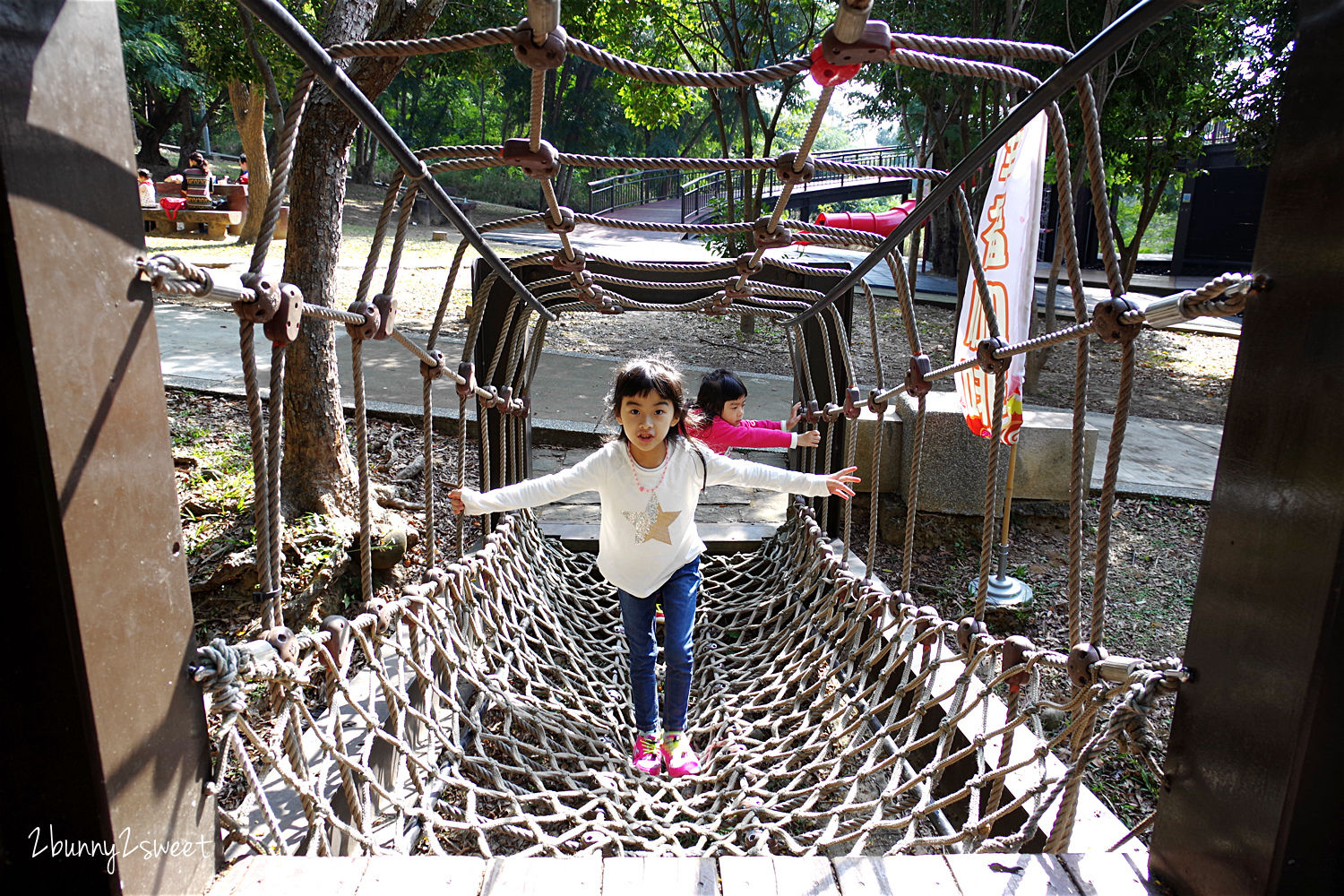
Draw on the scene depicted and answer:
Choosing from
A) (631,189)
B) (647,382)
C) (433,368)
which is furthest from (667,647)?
(631,189)

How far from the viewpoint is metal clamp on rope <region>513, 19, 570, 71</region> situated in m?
1.28

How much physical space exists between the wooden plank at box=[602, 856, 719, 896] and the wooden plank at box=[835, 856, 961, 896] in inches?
7.0

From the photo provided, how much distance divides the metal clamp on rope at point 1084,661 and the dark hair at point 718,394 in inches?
91.3

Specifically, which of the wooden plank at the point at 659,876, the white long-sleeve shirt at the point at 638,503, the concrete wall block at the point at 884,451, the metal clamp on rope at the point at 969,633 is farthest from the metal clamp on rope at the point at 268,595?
the concrete wall block at the point at 884,451

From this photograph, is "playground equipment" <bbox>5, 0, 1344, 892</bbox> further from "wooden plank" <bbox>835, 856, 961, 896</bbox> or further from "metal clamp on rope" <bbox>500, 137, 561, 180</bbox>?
"wooden plank" <bbox>835, 856, 961, 896</bbox>

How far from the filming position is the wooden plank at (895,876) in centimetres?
112

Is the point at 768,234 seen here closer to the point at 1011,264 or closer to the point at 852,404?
the point at 852,404

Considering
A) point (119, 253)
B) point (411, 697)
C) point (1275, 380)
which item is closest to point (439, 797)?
point (411, 697)

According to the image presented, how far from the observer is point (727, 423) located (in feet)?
11.6

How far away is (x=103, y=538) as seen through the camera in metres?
0.88

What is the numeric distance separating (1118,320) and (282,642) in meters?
1.22

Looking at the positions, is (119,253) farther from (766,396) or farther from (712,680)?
(766,396)

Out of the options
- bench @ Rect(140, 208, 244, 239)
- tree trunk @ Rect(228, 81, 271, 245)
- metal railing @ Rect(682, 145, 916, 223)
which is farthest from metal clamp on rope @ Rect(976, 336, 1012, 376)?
metal railing @ Rect(682, 145, 916, 223)

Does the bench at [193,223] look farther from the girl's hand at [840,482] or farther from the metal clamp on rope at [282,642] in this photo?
the metal clamp on rope at [282,642]
